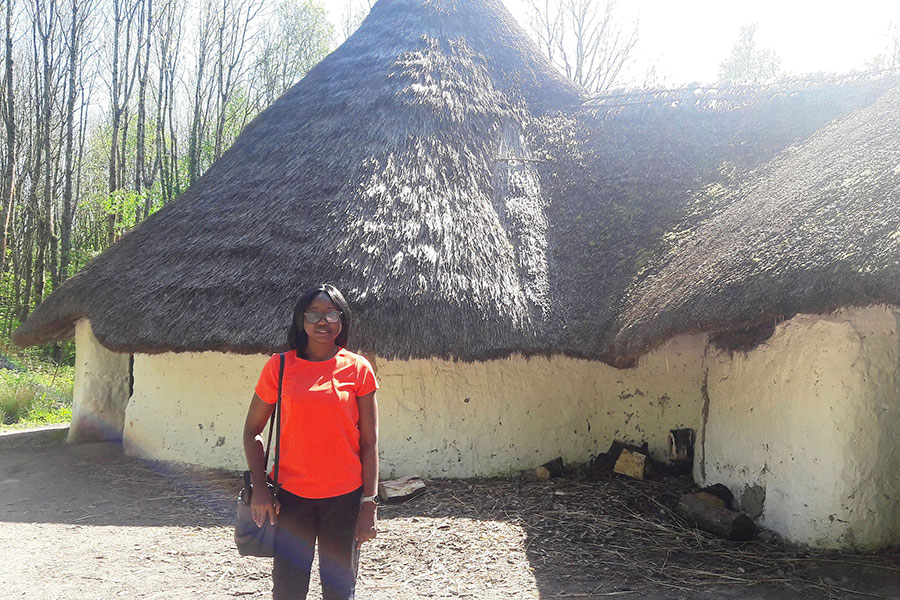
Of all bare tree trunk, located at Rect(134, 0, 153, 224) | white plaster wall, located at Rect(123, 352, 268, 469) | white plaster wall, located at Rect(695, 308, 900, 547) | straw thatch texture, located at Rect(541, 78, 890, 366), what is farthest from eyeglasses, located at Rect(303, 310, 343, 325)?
bare tree trunk, located at Rect(134, 0, 153, 224)

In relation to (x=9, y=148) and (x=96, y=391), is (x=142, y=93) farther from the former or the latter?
(x=96, y=391)

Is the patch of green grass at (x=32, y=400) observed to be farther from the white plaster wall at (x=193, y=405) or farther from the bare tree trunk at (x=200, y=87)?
the bare tree trunk at (x=200, y=87)

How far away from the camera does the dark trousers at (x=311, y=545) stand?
2260mm

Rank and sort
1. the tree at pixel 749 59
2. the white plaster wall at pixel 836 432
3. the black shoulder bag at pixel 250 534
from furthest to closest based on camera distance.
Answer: the tree at pixel 749 59, the white plaster wall at pixel 836 432, the black shoulder bag at pixel 250 534

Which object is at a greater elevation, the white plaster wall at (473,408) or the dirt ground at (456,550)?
the white plaster wall at (473,408)

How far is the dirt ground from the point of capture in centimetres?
340

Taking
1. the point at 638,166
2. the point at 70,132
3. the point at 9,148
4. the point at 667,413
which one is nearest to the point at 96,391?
the point at 667,413

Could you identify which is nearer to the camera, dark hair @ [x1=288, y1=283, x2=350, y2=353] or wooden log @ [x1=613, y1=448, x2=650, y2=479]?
dark hair @ [x1=288, y1=283, x2=350, y2=353]

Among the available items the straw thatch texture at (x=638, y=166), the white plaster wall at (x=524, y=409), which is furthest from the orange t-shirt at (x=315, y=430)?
the white plaster wall at (x=524, y=409)

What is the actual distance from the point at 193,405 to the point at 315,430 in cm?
418

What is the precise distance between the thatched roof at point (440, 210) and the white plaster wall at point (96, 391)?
381 mm

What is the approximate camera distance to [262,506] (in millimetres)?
2234

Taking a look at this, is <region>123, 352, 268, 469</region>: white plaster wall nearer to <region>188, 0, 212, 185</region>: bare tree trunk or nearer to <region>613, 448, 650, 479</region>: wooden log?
<region>613, 448, 650, 479</region>: wooden log

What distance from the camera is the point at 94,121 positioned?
2241cm
